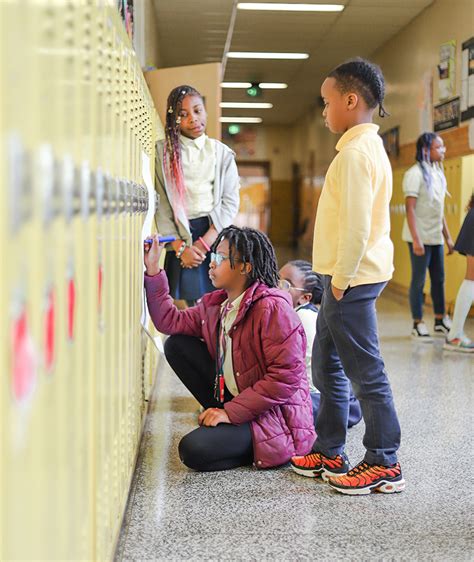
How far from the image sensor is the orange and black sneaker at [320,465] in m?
2.45

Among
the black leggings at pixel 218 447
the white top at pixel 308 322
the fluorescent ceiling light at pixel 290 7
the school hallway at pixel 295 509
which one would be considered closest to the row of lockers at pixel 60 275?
the school hallway at pixel 295 509

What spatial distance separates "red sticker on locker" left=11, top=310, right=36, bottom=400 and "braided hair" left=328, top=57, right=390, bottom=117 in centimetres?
168

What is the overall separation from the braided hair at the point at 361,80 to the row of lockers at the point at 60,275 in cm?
80

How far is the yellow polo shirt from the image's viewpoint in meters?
2.18

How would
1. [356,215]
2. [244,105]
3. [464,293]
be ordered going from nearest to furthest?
[356,215]
[464,293]
[244,105]

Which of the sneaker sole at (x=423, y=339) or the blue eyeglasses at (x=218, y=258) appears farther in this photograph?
the sneaker sole at (x=423, y=339)

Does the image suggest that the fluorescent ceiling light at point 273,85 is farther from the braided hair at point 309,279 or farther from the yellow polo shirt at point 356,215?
the yellow polo shirt at point 356,215

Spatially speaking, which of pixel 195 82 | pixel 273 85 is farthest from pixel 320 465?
pixel 273 85

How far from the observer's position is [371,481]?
232cm

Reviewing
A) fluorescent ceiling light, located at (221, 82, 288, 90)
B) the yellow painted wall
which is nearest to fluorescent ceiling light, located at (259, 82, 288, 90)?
fluorescent ceiling light, located at (221, 82, 288, 90)

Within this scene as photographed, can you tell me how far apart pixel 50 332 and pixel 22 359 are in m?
0.13

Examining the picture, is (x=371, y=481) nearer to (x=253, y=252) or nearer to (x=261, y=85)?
(x=253, y=252)

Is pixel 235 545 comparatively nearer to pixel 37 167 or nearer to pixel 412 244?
pixel 37 167

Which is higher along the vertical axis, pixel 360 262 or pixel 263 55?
pixel 263 55
